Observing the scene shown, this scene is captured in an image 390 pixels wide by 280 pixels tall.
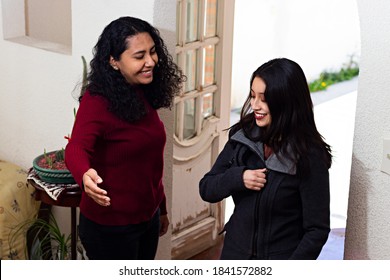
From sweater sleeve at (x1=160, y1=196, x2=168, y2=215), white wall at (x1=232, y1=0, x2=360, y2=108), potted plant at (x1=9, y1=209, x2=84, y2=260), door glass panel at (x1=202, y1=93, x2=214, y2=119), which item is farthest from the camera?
white wall at (x1=232, y1=0, x2=360, y2=108)

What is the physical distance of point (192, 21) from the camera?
148 inches

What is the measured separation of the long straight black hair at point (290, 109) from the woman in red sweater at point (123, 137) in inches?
19.9

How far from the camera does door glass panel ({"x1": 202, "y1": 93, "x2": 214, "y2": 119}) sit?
409cm

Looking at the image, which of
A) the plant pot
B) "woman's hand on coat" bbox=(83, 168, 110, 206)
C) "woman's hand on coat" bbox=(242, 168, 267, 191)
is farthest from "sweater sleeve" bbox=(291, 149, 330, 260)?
the plant pot

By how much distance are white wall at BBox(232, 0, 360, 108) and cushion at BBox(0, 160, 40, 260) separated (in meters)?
4.24

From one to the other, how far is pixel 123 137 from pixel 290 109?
631 mm

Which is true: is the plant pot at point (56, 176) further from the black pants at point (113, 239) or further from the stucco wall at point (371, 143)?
the stucco wall at point (371, 143)

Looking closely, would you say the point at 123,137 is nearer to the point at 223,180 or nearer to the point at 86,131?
the point at 86,131

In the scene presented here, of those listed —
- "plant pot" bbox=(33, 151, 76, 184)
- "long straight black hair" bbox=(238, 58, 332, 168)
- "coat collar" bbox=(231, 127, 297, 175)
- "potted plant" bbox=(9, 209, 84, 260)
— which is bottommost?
"potted plant" bbox=(9, 209, 84, 260)

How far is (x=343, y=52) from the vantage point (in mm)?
9031

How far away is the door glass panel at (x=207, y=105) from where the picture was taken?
409 cm

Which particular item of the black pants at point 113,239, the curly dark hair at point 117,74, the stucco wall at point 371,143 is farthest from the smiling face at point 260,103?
the black pants at point 113,239

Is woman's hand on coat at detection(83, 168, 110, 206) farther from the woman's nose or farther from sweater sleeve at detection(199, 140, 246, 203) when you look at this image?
the woman's nose

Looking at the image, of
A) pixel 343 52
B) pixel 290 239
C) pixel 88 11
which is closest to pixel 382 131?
pixel 290 239
